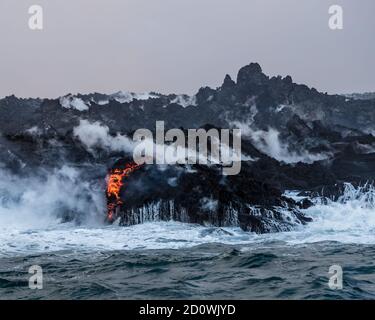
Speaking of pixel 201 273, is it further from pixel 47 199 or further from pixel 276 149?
pixel 276 149

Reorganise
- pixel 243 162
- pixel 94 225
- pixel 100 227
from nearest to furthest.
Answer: pixel 100 227
pixel 94 225
pixel 243 162

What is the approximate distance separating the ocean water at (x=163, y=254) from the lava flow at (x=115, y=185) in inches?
27.1

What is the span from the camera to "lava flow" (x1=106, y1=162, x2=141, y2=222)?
86.4ft

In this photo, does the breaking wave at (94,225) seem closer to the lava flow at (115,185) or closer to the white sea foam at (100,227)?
the white sea foam at (100,227)

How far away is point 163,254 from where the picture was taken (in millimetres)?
18359

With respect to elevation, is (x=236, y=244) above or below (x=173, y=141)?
below

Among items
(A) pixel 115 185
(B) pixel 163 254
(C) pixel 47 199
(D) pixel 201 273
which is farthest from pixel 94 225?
(D) pixel 201 273

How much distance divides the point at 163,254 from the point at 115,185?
9.94 meters

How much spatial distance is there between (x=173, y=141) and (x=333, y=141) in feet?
65.6

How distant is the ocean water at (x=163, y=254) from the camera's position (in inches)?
520
